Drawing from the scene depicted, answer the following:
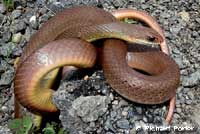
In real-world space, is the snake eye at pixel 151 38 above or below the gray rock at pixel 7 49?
above

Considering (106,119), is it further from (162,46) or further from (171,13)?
(171,13)

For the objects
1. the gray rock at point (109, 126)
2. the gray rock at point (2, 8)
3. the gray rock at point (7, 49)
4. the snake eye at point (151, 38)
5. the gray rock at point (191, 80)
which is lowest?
the gray rock at point (191, 80)

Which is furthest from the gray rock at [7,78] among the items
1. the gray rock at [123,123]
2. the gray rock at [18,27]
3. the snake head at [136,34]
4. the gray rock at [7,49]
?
the gray rock at [123,123]

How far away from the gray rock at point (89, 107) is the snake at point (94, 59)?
18cm

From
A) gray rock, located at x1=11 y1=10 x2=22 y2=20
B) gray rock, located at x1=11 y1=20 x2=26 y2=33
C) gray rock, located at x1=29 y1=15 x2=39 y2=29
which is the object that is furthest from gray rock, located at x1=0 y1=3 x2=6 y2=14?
gray rock, located at x1=29 y1=15 x2=39 y2=29

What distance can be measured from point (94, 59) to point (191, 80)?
3.45ft

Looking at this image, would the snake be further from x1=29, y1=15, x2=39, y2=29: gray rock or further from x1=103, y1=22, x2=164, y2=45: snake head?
x1=29, y1=15, x2=39, y2=29: gray rock

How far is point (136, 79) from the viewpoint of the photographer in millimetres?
Result: 4082

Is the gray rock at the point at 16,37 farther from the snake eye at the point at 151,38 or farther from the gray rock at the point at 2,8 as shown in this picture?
the snake eye at the point at 151,38

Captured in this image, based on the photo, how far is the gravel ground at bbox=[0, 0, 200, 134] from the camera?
4.20 m

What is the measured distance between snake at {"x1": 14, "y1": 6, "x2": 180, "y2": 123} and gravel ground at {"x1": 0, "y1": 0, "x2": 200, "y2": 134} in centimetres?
16

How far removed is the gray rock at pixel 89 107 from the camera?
416 centimetres

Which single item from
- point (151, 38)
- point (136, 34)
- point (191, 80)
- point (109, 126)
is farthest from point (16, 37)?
point (191, 80)

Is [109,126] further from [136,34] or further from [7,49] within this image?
[7,49]
